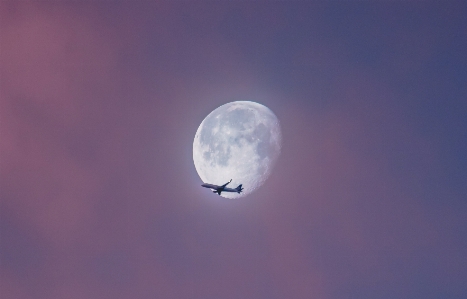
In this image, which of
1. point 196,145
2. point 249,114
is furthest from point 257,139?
point 196,145

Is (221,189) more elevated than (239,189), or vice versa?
(239,189)

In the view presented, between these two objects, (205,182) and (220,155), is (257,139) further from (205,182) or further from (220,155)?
(205,182)

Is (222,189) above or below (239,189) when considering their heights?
below

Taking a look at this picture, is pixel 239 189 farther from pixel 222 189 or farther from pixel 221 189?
pixel 221 189

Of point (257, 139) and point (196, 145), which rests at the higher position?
point (257, 139)

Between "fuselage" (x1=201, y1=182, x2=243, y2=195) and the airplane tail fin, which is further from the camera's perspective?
the airplane tail fin

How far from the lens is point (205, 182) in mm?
46812

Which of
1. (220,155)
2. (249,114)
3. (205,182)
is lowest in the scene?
(205,182)

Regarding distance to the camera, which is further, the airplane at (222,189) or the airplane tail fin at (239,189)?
the airplane tail fin at (239,189)

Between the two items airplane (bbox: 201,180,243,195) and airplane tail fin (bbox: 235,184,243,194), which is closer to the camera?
airplane (bbox: 201,180,243,195)

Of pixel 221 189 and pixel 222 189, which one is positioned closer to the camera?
pixel 221 189

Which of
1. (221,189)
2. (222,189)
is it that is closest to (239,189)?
(222,189)

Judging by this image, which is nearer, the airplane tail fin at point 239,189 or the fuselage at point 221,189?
the fuselage at point 221,189

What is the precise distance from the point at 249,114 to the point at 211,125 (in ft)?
15.1
